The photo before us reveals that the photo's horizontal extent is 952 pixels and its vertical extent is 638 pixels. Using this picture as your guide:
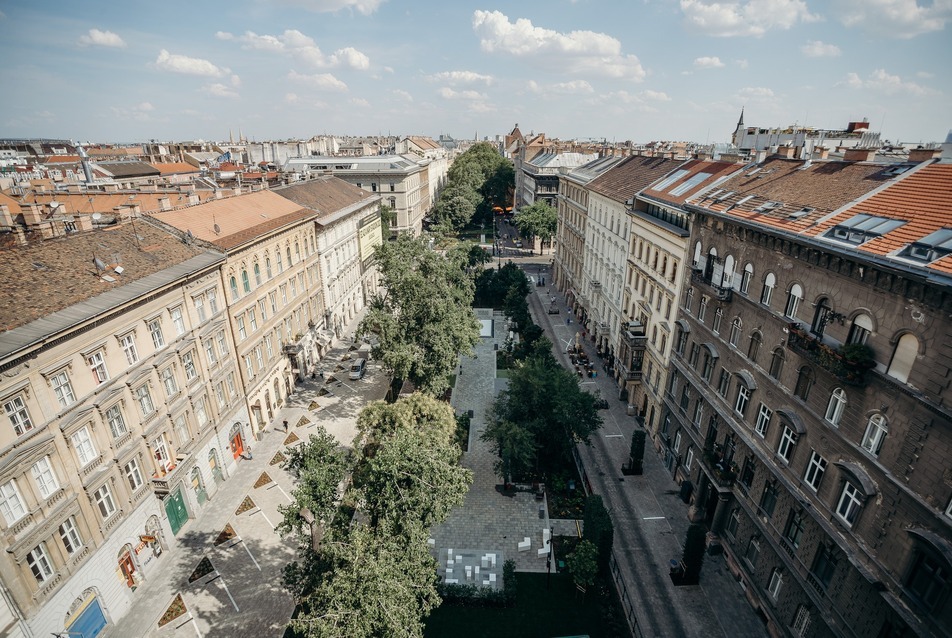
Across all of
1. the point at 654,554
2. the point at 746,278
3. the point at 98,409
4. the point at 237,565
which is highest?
the point at 746,278

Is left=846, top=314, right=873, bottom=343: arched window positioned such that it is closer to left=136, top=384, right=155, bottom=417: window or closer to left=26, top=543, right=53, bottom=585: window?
left=136, top=384, right=155, bottom=417: window

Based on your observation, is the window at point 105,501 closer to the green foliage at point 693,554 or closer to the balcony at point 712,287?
the green foliage at point 693,554

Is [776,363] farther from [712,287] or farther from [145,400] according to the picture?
[145,400]

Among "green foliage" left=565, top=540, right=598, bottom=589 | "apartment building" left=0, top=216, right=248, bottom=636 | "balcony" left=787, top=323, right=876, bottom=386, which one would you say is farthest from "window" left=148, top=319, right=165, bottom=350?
"balcony" left=787, top=323, right=876, bottom=386

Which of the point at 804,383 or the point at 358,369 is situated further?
the point at 358,369

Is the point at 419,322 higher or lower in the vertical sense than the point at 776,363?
lower

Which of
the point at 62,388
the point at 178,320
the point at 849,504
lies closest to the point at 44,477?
the point at 62,388

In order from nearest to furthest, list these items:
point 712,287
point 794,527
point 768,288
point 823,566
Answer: point 823,566 → point 794,527 → point 768,288 → point 712,287

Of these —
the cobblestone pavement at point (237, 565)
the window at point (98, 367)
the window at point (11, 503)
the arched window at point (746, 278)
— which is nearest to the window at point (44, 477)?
the window at point (11, 503)
